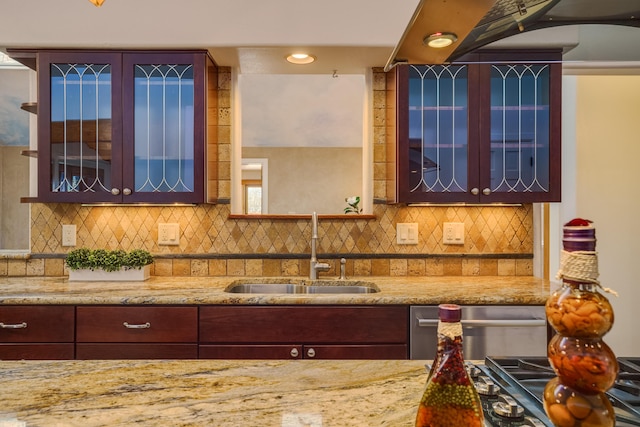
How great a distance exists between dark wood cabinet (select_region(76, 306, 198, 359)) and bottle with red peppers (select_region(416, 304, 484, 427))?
1642mm

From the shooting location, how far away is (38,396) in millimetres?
894

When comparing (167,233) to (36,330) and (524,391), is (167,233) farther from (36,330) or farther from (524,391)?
(524,391)

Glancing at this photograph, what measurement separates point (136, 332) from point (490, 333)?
160 cm

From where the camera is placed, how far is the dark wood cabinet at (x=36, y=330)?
205 centimetres

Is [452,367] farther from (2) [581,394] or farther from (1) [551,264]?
(1) [551,264]

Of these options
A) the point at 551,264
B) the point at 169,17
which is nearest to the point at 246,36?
the point at 169,17

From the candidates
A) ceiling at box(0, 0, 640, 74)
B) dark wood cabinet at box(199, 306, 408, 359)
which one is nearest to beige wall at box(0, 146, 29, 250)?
ceiling at box(0, 0, 640, 74)

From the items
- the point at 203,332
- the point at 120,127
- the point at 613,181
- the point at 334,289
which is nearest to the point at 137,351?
the point at 203,332

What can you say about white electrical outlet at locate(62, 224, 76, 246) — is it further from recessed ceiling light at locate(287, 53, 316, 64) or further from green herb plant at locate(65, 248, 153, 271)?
recessed ceiling light at locate(287, 53, 316, 64)

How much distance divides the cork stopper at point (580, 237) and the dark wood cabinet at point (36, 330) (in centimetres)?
209

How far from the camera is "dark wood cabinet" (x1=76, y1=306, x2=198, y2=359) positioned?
6.75 ft

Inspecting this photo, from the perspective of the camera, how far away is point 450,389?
595 mm

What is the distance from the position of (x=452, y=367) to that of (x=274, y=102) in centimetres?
410

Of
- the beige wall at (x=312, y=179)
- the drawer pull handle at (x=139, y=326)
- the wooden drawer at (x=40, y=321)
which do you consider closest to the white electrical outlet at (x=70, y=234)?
the wooden drawer at (x=40, y=321)
